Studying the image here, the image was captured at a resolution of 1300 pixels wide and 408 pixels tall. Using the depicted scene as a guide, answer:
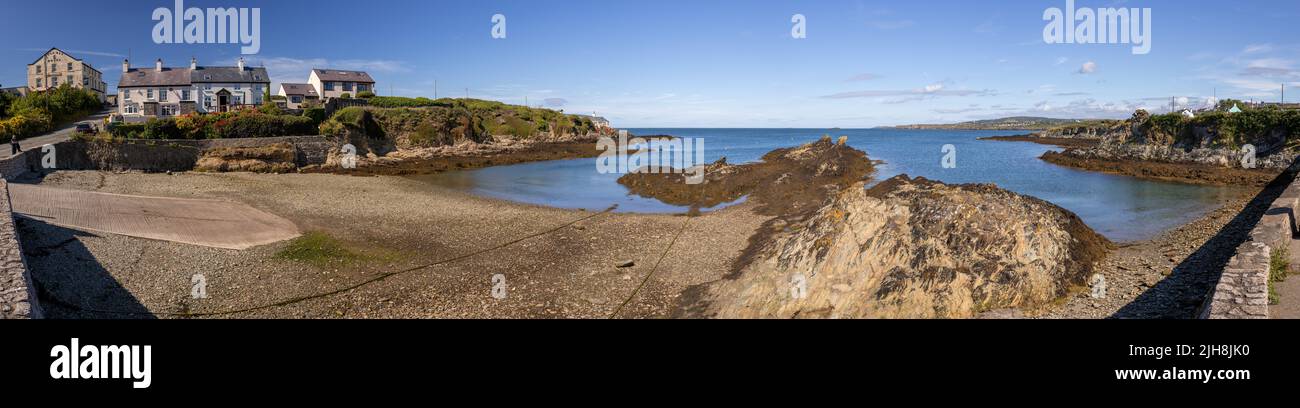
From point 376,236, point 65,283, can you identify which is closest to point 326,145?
point 376,236

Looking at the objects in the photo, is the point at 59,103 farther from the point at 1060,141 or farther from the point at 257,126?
the point at 1060,141

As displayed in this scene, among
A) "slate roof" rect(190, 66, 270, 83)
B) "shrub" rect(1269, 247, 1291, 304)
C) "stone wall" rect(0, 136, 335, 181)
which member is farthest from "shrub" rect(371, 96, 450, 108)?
"shrub" rect(1269, 247, 1291, 304)

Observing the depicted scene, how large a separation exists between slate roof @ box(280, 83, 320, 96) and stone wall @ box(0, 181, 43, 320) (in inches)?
2279

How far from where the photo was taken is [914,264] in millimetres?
14000

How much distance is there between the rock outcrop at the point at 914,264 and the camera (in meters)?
13.3

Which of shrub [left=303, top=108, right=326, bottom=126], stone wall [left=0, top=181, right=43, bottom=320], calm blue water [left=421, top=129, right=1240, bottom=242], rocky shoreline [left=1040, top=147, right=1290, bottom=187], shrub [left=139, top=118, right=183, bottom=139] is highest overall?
shrub [left=303, top=108, right=326, bottom=126]

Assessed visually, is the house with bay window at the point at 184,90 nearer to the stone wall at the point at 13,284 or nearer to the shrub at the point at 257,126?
the shrub at the point at 257,126

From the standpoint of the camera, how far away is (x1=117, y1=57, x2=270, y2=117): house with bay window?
52938 mm

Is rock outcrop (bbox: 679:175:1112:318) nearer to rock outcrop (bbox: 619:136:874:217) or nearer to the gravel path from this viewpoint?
the gravel path

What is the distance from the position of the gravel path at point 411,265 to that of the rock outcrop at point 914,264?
88.0 inches

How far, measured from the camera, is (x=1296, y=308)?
984 cm

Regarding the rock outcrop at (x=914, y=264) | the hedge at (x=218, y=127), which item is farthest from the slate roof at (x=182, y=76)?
the rock outcrop at (x=914, y=264)

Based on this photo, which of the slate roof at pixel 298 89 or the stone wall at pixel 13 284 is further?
the slate roof at pixel 298 89
